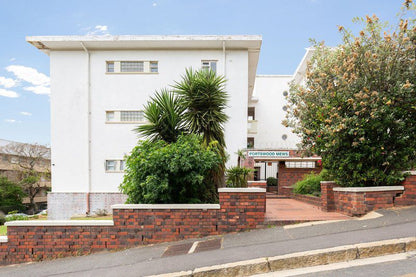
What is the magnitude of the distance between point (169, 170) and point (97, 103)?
10.8 meters

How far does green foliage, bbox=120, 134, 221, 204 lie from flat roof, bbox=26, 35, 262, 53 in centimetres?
932

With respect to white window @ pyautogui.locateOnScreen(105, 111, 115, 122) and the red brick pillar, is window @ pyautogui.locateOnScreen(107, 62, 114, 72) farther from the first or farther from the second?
the red brick pillar

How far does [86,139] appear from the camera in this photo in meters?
15.4

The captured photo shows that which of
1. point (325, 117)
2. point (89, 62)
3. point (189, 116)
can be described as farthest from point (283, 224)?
point (89, 62)

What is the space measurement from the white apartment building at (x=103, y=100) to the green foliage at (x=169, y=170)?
340 inches

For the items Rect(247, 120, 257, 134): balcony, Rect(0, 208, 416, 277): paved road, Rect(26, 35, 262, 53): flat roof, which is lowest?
Rect(0, 208, 416, 277): paved road

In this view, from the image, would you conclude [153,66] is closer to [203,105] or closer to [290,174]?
[203,105]

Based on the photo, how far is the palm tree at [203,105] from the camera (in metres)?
7.38

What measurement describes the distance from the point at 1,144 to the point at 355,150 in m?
37.9

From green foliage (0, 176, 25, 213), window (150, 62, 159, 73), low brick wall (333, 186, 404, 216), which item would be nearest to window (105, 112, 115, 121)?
window (150, 62, 159, 73)

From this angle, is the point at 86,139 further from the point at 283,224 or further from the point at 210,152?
the point at 283,224

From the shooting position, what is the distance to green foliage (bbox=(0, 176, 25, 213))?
27797 millimetres

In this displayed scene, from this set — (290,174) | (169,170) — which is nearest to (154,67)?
(290,174)

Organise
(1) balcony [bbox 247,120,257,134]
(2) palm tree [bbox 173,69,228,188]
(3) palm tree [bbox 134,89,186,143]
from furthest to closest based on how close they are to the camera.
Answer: (1) balcony [bbox 247,120,257,134] < (2) palm tree [bbox 173,69,228,188] < (3) palm tree [bbox 134,89,186,143]
